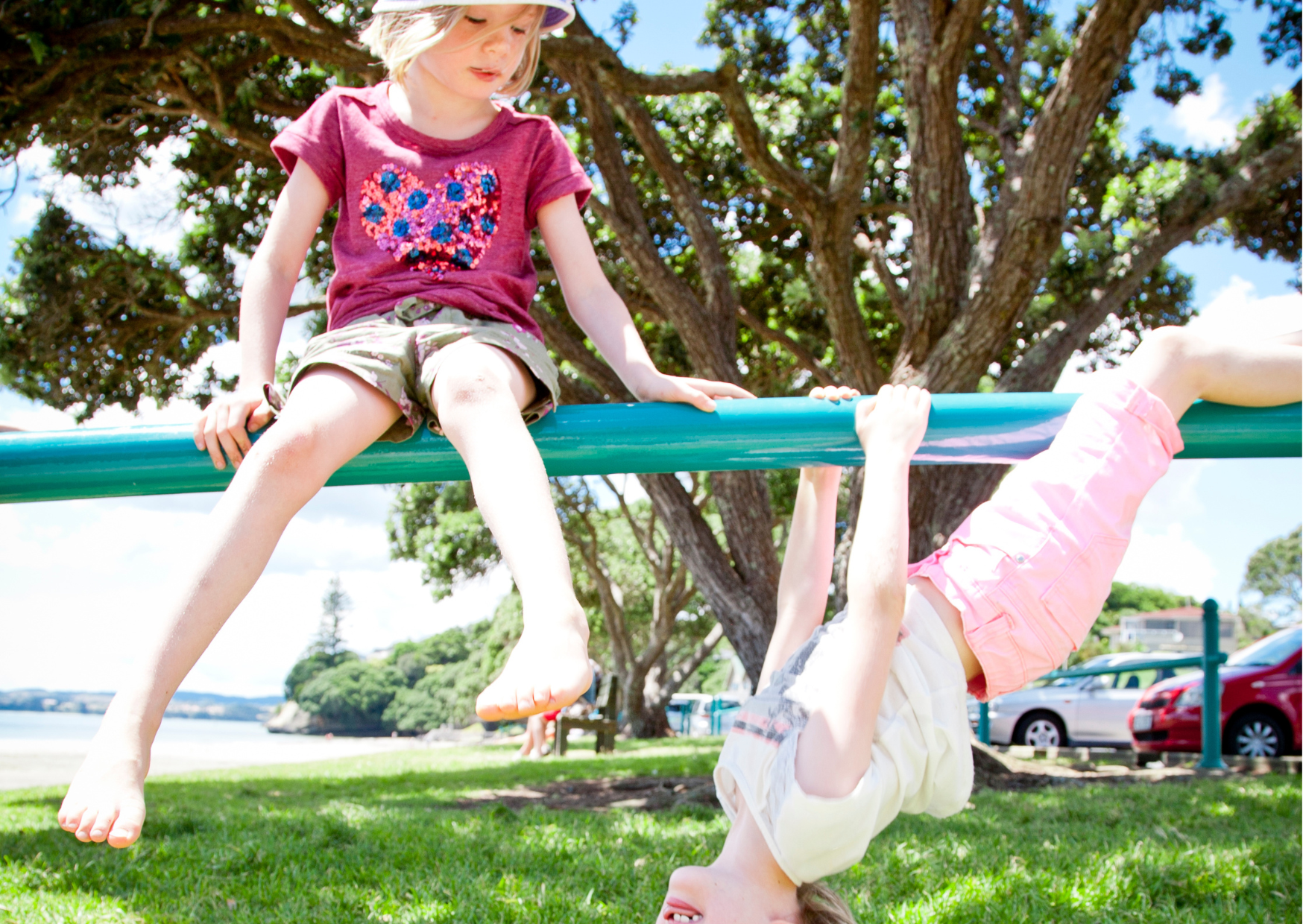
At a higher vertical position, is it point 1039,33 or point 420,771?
point 1039,33

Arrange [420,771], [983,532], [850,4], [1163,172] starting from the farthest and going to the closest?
1. [420,771]
2. [1163,172]
3. [850,4]
4. [983,532]

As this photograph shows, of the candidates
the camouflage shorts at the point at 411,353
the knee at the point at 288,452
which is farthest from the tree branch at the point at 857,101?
the knee at the point at 288,452

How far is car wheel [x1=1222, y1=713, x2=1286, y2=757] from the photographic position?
7.77m

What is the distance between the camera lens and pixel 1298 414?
1.72m

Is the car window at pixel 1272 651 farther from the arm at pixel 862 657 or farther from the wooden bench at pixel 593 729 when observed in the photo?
the arm at pixel 862 657

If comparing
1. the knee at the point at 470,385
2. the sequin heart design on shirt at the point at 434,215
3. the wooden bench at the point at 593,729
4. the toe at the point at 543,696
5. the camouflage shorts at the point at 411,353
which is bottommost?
the wooden bench at the point at 593,729

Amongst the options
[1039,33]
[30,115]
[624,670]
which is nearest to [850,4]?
[1039,33]

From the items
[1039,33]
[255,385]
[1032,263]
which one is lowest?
[255,385]

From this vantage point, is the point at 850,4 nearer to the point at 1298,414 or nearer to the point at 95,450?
the point at 1298,414

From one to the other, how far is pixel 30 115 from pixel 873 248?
218 inches

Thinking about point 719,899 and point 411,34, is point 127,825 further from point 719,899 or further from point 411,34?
point 411,34

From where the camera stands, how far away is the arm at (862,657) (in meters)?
1.34

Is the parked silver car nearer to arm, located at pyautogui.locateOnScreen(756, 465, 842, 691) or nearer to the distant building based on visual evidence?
arm, located at pyautogui.locateOnScreen(756, 465, 842, 691)

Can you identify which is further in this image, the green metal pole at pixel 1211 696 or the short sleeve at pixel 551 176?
the green metal pole at pixel 1211 696
